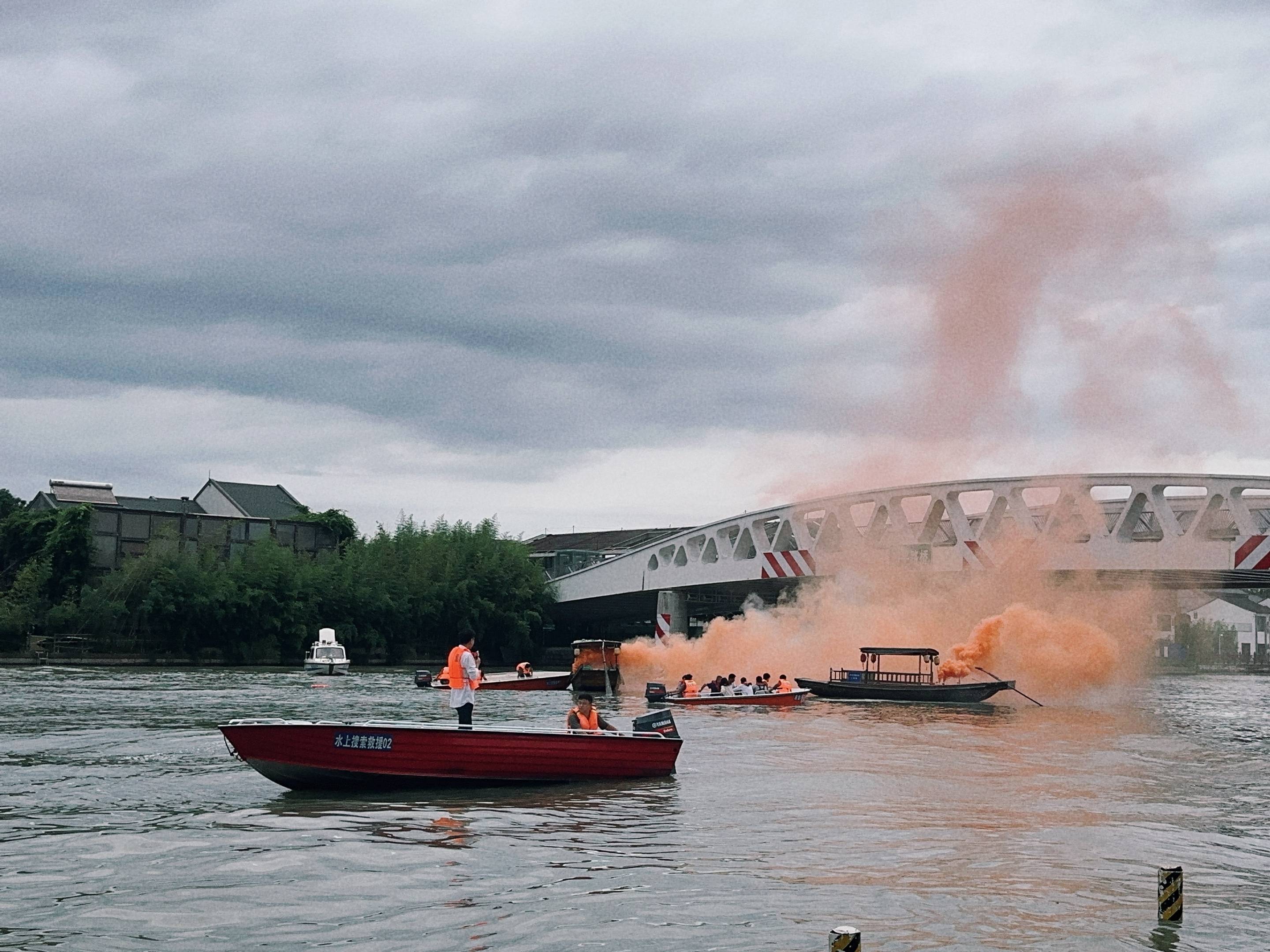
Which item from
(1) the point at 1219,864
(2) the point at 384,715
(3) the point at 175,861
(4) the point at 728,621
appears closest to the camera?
(3) the point at 175,861

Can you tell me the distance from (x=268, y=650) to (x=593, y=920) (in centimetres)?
8342

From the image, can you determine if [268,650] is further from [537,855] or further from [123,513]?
[537,855]

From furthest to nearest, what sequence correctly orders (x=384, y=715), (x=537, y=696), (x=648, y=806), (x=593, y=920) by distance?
(x=537, y=696)
(x=384, y=715)
(x=648, y=806)
(x=593, y=920)

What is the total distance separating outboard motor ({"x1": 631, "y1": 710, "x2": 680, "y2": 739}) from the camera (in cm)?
2556

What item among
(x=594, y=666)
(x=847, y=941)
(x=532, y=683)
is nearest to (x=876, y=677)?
(x=594, y=666)

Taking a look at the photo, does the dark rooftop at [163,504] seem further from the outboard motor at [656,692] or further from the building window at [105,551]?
the outboard motor at [656,692]

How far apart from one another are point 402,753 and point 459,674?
158 cm

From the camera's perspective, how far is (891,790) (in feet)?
82.4

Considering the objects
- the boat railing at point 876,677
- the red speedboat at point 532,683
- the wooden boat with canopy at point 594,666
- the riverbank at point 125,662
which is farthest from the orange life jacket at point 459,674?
→ the riverbank at point 125,662

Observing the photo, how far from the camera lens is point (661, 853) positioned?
1806 cm

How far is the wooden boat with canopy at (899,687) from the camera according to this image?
54.3 m

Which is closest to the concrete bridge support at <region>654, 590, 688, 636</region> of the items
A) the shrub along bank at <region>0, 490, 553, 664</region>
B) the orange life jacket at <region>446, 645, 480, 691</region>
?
the shrub along bank at <region>0, 490, 553, 664</region>

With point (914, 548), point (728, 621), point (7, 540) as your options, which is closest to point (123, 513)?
point (7, 540)

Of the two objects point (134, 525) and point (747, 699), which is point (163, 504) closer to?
point (134, 525)
